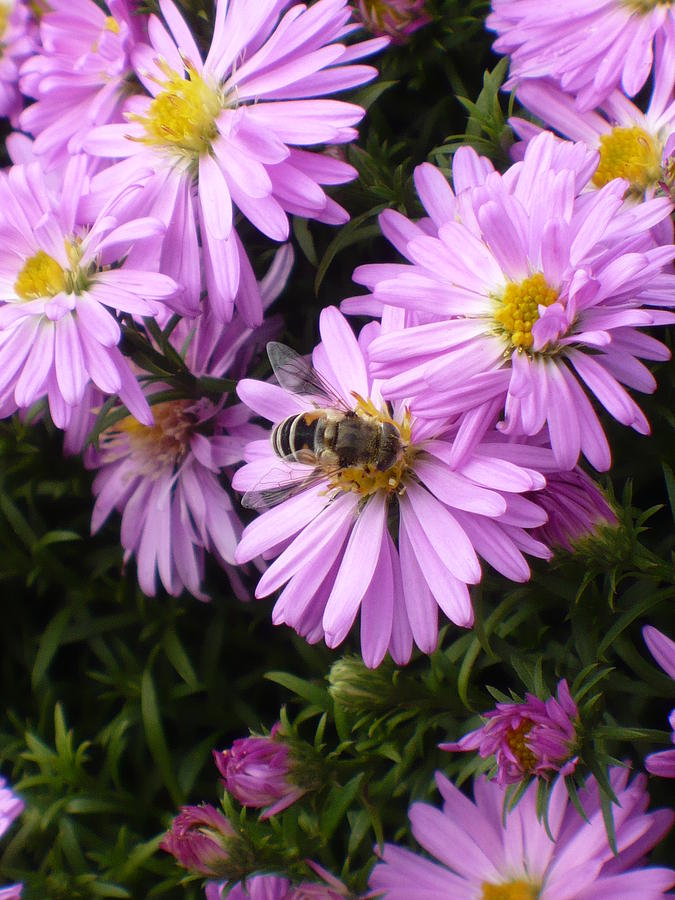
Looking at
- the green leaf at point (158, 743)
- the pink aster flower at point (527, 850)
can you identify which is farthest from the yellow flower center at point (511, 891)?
the green leaf at point (158, 743)

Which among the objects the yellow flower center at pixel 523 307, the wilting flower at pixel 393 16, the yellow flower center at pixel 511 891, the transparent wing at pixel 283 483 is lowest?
the yellow flower center at pixel 511 891

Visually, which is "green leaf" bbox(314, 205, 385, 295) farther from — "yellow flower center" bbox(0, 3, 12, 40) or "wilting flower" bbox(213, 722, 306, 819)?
"yellow flower center" bbox(0, 3, 12, 40)

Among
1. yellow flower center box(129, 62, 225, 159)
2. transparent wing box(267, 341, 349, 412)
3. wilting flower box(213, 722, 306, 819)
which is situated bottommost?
wilting flower box(213, 722, 306, 819)

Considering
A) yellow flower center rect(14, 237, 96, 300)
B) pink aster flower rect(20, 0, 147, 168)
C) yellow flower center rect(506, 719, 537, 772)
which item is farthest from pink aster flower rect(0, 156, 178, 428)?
yellow flower center rect(506, 719, 537, 772)

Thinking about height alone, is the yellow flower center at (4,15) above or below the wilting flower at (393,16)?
below

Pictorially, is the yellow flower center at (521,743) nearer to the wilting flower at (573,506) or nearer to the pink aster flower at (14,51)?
the wilting flower at (573,506)

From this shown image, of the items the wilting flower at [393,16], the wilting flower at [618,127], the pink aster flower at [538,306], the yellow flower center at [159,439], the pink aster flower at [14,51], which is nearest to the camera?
the pink aster flower at [538,306]

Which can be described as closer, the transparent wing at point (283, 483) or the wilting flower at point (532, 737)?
the wilting flower at point (532, 737)

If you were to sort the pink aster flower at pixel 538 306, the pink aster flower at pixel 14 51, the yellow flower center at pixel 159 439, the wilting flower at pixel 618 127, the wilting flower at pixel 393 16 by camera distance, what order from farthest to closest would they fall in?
1. the pink aster flower at pixel 14 51
2. the yellow flower center at pixel 159 439
3. the wilting flower at pixel 393 16
4. the wilting flower at pixel 618 127
5. the pink aster flower at pixel 538 306
